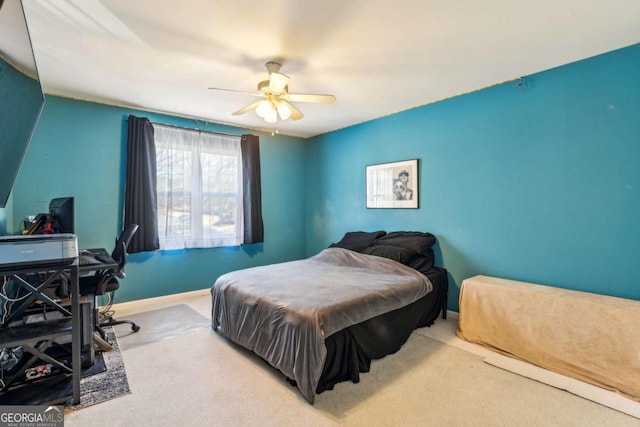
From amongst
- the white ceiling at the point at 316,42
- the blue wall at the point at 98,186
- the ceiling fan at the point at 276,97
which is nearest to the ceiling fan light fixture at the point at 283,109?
the ceiling fan at the point at 276,97

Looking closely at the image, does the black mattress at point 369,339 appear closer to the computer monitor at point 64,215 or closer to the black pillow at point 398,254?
the black pillow at point 398,254

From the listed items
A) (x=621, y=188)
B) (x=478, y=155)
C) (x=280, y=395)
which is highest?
(x=478, y=155)

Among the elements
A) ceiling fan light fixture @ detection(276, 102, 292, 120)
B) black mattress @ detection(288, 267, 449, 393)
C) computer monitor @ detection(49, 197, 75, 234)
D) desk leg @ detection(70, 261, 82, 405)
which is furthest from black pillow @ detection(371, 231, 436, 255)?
computer monitor @ detection(49, 197, 75, 234)

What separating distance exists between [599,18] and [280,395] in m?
3.24

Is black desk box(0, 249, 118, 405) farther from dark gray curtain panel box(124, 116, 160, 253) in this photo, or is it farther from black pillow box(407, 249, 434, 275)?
black pillow box(407, 249, 434, 275)

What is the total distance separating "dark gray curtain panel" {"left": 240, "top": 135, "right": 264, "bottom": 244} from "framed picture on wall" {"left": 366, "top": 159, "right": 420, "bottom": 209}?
1707 mm

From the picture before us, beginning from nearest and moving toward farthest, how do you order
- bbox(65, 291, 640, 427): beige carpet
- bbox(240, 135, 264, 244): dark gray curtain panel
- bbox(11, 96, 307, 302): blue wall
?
bbox(65, 291, 640, 427): beige carpet → bbox(11, 96, 307, 302): blue wall → bbox(240, 135, 264, 244): dark gray curtain panel

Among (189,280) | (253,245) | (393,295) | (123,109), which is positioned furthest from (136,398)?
(123,109)

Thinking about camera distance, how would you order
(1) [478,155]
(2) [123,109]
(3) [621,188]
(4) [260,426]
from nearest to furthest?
(4) [260,426], (3) [621,188], (1) [478,155], (2) [123,109]

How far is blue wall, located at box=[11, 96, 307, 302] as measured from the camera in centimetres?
320

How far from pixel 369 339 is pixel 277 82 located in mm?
2150

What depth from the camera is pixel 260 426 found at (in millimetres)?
1709

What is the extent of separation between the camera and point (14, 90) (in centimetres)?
142

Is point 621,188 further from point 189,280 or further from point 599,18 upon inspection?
point 189,280
